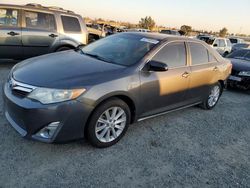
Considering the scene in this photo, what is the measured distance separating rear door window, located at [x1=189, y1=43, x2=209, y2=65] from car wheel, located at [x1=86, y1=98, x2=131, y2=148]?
6.36 feet

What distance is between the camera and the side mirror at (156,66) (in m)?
3.61

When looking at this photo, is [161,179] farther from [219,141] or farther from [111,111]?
[219,141]

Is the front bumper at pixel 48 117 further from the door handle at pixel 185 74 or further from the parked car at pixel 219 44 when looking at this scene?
the parked car at pixel 219 44

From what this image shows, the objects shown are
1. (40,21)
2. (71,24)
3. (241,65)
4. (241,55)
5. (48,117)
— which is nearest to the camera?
(48,117)

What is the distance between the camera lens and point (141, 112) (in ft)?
12.4

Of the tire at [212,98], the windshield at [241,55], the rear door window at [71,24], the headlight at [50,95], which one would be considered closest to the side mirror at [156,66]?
the headlight at [50,95]

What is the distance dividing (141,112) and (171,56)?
1140mm

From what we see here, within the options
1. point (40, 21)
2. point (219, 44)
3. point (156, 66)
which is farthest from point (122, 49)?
point (219, 44)

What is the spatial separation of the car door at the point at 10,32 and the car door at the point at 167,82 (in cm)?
480

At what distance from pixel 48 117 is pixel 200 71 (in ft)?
10.2

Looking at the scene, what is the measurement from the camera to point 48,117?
9.28 ft

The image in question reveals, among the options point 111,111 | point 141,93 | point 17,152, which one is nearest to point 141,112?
point 141,93

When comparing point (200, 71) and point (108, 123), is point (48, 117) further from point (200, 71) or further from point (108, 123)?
point (200, 71)

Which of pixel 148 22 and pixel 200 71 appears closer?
pixel 200 71
